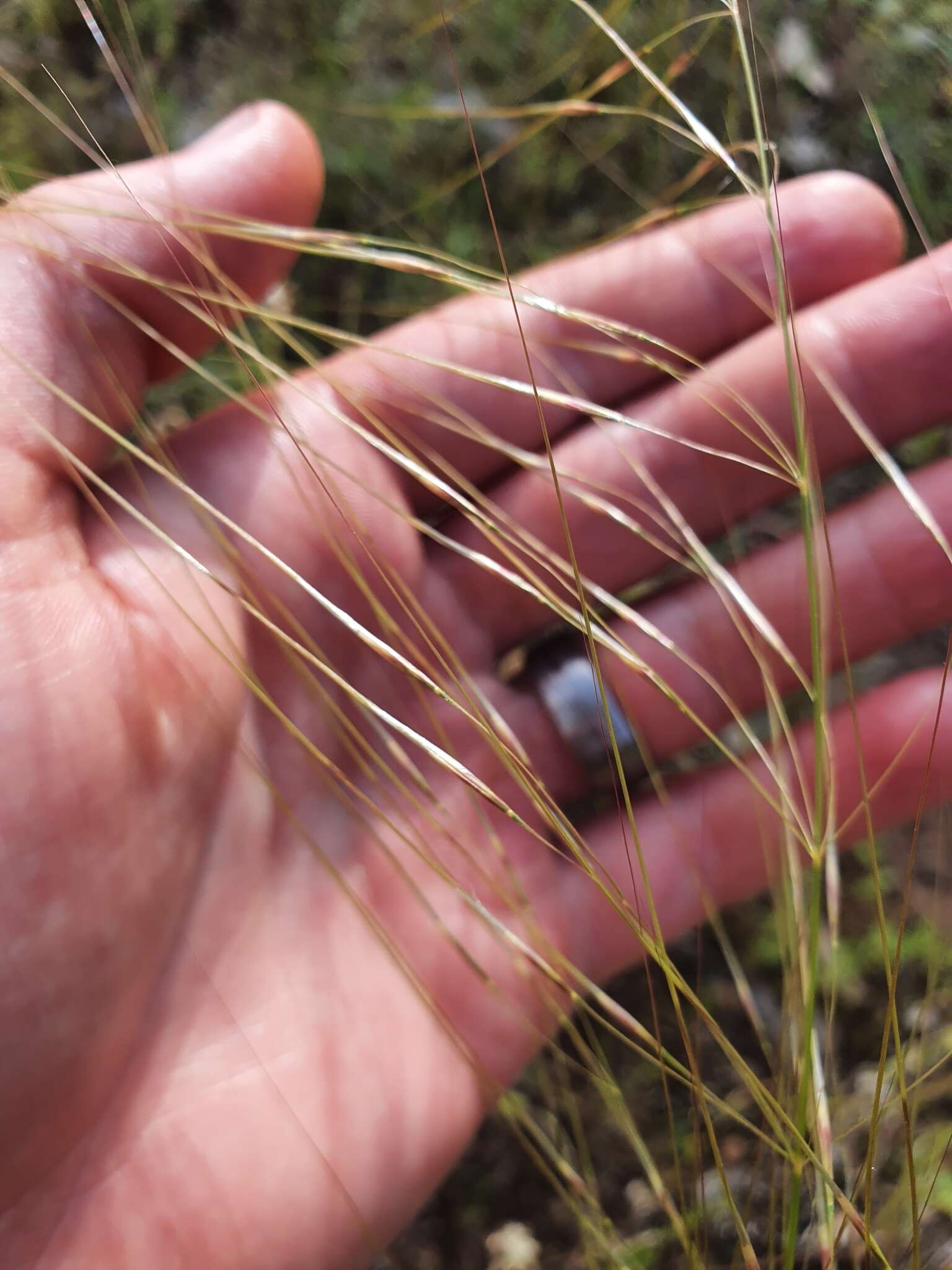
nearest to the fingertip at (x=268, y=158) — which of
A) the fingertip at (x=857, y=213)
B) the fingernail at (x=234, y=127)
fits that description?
the fingernail at (x=234, y=127)

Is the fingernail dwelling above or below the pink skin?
above

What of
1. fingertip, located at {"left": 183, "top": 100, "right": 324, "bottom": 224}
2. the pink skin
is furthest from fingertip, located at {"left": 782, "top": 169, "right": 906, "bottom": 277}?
fingertip, located at {"left": 183, "top": 100, "right": 324, "bottom": 224}

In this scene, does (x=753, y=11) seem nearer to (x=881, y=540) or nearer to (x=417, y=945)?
(x=881, y=540)

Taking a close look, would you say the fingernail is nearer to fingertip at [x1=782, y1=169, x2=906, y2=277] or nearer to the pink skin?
the pink skin

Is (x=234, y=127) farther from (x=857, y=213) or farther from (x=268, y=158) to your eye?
(x=857, y=213)

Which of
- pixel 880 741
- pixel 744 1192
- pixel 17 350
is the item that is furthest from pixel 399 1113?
pixel 17 350

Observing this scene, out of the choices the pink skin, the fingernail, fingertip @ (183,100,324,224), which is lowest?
the pink skin

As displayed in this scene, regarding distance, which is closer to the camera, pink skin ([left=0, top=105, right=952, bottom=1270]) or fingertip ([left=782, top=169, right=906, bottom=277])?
pink skin ([left=0, top=105, right=952, bottom=1270])

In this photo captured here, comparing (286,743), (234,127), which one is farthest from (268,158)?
(286,743)
